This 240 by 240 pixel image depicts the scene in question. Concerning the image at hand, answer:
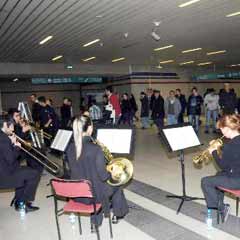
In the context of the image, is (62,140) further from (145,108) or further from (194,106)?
(145,108)

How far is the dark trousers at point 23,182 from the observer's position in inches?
160

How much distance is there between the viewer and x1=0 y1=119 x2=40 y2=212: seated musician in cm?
405

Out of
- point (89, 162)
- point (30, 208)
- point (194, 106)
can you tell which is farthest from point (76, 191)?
point (194, 106)

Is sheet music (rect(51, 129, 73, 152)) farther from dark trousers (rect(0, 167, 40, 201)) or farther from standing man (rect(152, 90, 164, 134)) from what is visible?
standing man (rect(152, 90, 164, 134))

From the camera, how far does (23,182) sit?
419 centimetres

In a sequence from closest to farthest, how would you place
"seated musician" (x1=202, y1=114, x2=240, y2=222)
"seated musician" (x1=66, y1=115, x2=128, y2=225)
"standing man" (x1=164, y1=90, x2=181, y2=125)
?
"seated musician" (x1=66, y1=115, x2=128, y2=225) → "seated musician" (x1=202, y1=114, x2=240, y2=222) → "standing man" (x1=164, y1=90, x2=181, y2=125)

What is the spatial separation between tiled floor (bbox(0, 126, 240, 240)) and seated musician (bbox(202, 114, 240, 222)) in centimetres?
35

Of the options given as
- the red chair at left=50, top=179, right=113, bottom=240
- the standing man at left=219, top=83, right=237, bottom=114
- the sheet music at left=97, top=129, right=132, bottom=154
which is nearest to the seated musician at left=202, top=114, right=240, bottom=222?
the sheet music at left=97, top=129, right=132, bottom=154

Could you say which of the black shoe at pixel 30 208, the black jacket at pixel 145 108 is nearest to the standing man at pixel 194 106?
the black jacket at pixel 145 108

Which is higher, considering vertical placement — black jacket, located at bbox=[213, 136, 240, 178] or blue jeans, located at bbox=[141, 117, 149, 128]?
black jacket, located at bbox=[213, 136, 240, 178]

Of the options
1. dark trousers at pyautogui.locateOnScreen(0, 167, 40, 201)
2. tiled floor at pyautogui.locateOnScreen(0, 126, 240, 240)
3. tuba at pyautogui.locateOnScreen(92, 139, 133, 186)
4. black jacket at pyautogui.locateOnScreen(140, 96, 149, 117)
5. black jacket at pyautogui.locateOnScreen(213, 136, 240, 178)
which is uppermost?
black jacket at pyautogui.locateOnScreen(140, 96, 149, 117)

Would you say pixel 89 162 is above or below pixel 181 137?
below

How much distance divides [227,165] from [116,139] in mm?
1360

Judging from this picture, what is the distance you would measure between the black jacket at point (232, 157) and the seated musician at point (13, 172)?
2.44m
